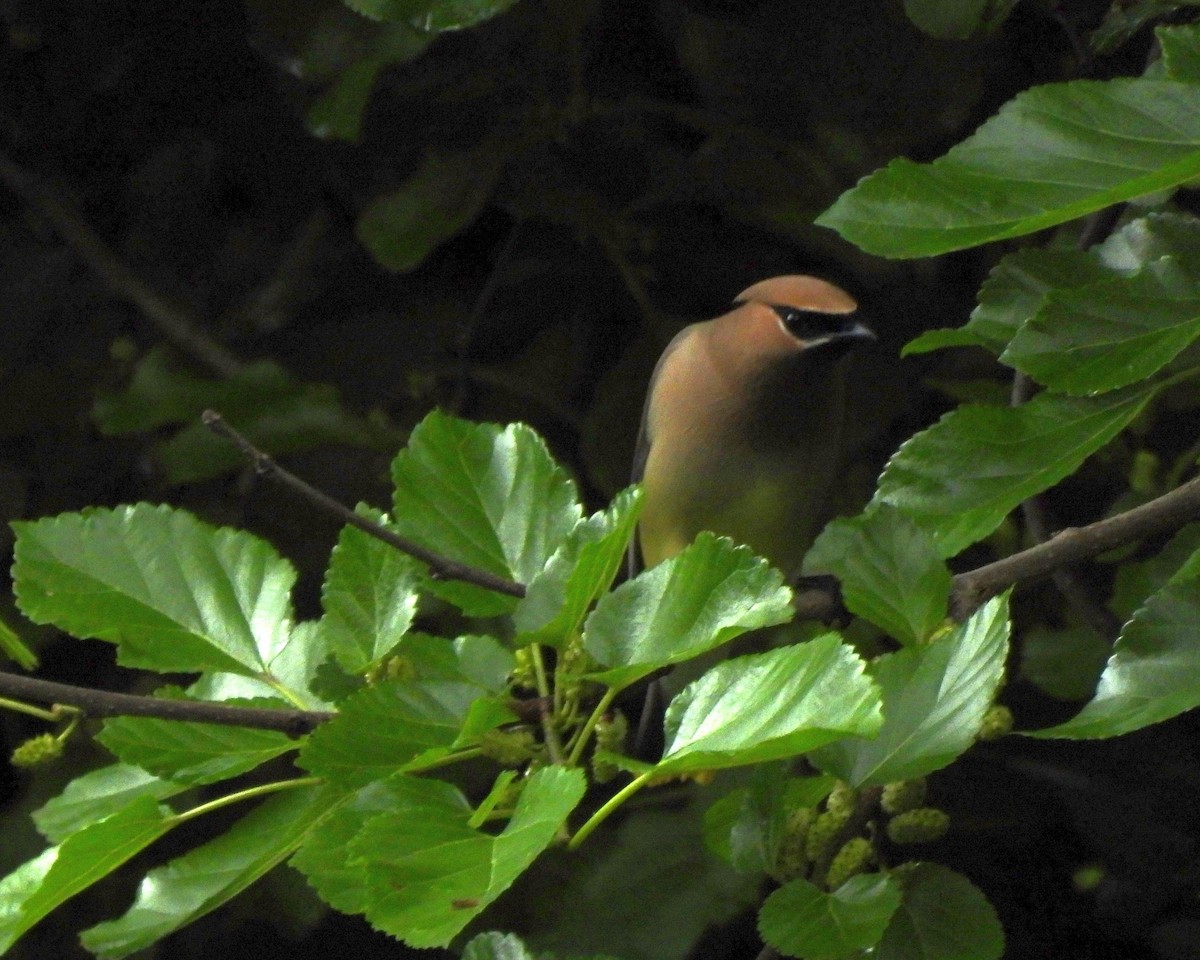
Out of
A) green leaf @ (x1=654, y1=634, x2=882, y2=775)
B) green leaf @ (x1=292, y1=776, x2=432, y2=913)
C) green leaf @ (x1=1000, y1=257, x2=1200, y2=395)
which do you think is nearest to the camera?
green leaf @ (x1=654, y1=634, x2=882, y2=775)

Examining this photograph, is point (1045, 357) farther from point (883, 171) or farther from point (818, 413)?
point (818, 413)

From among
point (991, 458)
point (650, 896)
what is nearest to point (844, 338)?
point (650, 896)

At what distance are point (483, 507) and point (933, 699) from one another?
1.11 feet

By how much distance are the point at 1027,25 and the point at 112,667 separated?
56.9 inches

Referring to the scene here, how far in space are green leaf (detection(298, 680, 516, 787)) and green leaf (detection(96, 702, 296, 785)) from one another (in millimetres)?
85

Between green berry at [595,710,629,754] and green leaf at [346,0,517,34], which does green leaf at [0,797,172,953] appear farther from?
green leaf at [346,0,517,34]

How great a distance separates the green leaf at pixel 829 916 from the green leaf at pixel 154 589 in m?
0.36

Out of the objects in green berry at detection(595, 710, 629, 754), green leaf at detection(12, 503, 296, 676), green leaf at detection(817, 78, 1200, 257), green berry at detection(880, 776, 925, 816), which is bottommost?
green berry at detection(880, 776, 925, 816)

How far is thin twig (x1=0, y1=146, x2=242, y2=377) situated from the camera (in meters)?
2.39

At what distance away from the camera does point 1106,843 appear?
75.9 inches

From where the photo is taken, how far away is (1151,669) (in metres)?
0.98

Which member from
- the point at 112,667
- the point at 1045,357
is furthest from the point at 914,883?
the point at 112,667

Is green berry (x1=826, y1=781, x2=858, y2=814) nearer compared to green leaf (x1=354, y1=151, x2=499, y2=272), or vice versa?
green berry (x1=826, y1=781, x2=858, y2=814)

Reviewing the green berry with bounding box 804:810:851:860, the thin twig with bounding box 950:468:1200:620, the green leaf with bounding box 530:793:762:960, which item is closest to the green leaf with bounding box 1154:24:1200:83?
the thin twig with bounding box 950:468:1200:620
